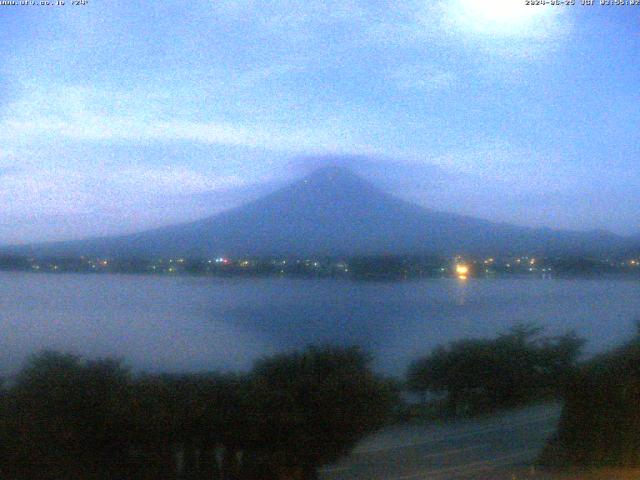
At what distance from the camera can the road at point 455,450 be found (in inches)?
340

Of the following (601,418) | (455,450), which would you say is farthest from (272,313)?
(601,418)

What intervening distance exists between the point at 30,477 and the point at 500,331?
31.9 ft

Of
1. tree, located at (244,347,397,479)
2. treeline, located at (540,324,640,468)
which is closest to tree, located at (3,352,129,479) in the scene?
tree, located at (244,347,397,479)

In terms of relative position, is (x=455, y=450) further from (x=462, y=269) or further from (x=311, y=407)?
(x=462, y=269)

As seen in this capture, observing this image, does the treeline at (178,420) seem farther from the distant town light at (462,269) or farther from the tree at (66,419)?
the distant town light at (462,269)

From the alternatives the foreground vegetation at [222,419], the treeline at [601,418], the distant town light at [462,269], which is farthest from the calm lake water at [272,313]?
the treeline at [601,418]

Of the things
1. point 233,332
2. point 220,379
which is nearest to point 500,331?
point 233,332

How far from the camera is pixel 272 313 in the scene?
567 inches

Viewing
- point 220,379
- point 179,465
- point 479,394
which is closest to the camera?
point 179,465

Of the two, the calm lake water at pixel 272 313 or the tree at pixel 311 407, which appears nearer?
the tree at pixel 311 407

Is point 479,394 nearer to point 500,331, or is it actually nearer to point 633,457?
point 500,331

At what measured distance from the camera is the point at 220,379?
8125 millimetres

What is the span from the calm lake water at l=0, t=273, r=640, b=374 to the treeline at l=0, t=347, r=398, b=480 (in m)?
1.49

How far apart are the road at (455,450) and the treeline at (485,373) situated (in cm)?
58
